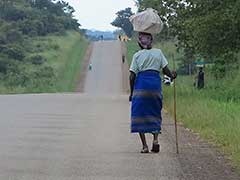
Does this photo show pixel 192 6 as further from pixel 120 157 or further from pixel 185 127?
pixel 120 157

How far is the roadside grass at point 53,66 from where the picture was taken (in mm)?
50906

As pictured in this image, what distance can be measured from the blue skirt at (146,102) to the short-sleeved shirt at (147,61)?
0.08 m

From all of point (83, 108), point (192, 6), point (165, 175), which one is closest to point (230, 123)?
point (165, 175)

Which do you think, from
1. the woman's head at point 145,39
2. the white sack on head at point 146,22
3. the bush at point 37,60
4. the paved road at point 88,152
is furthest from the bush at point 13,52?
the white sack on head at point 146,22

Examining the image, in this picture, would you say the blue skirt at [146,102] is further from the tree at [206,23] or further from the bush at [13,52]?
the bush at [13,52]

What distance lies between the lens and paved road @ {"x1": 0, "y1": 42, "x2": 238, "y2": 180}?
9156 millimetres

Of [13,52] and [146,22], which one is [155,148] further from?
[13,52]

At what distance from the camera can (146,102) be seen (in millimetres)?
10836

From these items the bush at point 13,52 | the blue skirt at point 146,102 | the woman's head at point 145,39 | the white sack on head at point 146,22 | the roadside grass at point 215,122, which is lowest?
the bush at point 13,52

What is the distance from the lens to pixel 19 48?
209ft

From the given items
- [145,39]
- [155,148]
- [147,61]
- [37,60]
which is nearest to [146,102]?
[147,61]

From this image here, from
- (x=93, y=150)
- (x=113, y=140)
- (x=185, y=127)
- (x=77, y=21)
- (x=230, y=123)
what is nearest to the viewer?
(x=93, y=150)

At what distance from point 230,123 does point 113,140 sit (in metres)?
3.03

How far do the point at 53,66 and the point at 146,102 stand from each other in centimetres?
→ 5072
